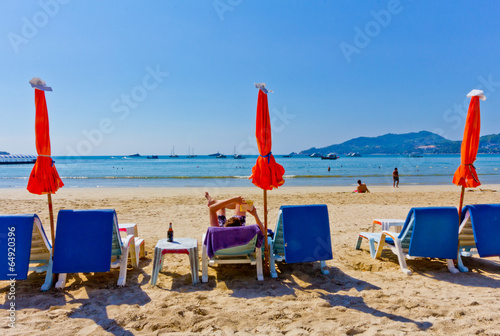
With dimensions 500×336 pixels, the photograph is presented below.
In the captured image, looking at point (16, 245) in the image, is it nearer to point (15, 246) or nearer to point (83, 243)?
point (15, 246)

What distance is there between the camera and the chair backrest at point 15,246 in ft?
13.0

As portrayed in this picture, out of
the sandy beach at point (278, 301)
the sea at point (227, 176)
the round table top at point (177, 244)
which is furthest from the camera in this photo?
the sea at point (227, 176)

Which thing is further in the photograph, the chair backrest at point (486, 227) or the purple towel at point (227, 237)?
the chair backrest at point (486, 227)

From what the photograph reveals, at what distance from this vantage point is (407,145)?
166 metres

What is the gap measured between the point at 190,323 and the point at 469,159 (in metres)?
4.70

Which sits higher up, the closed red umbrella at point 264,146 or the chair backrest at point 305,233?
the closed red umbrella at point 264,146

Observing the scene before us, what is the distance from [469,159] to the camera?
15.8ft

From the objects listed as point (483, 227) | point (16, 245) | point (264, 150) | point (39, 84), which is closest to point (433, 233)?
point (483, 227)

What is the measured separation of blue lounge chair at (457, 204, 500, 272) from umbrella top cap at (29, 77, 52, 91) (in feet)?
20.9

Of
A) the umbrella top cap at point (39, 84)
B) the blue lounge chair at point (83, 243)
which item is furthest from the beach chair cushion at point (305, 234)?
the umbrella top cap at point (39, 84)

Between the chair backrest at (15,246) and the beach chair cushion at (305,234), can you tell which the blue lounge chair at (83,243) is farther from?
the beach chair cushion at (305,234)

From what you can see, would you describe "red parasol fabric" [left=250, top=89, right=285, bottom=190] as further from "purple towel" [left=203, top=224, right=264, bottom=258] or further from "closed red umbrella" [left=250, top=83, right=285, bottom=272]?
"purple towel" [left=203, top=224, right=264, bottom=258]

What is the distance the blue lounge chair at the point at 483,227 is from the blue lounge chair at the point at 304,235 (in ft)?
7.33

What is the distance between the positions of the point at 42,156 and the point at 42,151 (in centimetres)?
10
